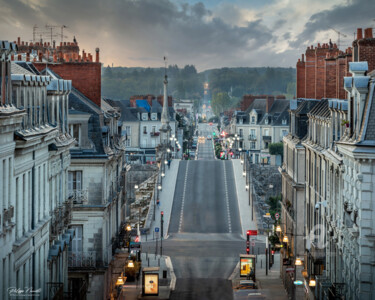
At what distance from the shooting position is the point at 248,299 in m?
41.4

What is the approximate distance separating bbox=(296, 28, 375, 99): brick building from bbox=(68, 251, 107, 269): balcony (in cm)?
1451

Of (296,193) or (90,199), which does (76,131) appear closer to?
(90,199)

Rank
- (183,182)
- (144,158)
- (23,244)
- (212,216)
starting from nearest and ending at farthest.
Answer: (23,244)
(212,216)
(183,182)
(144,158)

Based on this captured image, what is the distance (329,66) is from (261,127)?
278 ft

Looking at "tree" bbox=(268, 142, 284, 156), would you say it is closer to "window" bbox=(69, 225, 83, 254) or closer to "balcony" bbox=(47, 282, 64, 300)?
"window" bbox=(69, 225, 83, 254)

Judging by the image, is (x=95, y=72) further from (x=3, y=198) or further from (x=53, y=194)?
(x=3, y=198)

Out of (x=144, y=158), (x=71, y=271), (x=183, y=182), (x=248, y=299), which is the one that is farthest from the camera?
(x=144, y=158)

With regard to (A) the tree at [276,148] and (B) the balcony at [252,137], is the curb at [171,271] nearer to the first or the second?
(A) the tree at [276,148]

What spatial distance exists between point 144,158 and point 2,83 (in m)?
100

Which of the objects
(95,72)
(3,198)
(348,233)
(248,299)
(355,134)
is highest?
(95,72)

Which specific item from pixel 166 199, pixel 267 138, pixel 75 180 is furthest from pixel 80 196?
pixel 267 138

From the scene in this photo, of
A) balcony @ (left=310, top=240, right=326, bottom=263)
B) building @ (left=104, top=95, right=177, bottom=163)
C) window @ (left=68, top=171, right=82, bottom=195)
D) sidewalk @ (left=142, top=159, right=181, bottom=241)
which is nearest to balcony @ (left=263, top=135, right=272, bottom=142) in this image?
building @ (left=104, top=95, right=177, bottom=163)

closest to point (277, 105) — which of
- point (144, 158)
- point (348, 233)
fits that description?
point (144, 158)

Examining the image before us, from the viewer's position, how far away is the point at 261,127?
422 feet
